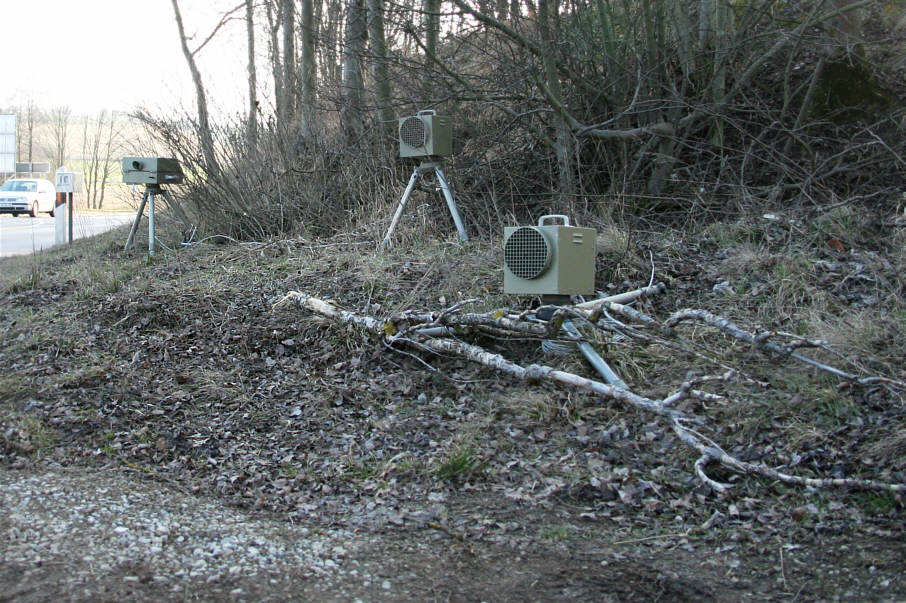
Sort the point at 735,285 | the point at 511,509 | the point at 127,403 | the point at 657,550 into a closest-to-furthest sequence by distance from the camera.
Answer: the point at 657,550
the point at 511,509
the point at 127,403
the point at 735,285

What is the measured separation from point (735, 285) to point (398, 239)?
3742 mm

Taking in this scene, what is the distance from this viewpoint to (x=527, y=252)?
5230 millimetres

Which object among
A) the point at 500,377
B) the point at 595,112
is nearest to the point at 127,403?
the point at 500,377

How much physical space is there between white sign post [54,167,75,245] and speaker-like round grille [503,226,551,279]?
32.9 feet

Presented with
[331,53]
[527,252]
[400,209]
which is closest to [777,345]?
[527,252]

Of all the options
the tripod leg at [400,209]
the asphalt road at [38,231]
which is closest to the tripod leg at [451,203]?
the tripod leg at [400,209]

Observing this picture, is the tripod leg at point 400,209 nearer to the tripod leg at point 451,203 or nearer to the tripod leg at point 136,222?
the tripod leg at point 451,203

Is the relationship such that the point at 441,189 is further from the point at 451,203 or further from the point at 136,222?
the point at 136,222

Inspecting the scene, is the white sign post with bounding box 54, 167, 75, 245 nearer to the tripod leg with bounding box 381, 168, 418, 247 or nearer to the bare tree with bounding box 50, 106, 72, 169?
the tripod leg with bounding box 381, 168, 418, 247

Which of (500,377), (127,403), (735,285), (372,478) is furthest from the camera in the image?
(735,285)

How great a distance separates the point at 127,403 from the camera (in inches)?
191

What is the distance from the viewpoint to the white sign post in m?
12.6

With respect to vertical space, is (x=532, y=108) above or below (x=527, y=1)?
below

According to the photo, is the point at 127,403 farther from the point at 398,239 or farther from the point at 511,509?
the point at 398,239
